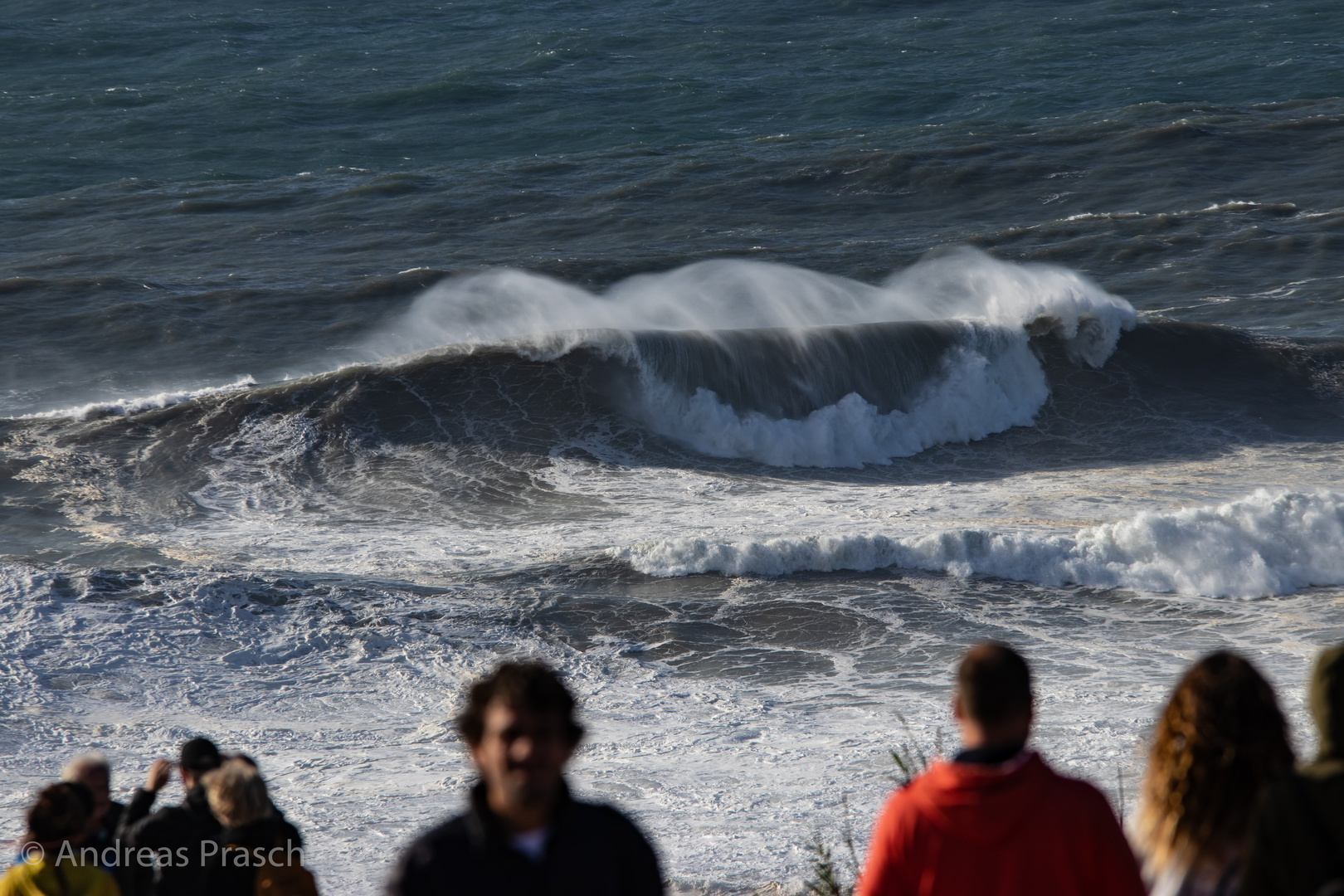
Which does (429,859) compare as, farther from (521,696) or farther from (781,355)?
(781,355)

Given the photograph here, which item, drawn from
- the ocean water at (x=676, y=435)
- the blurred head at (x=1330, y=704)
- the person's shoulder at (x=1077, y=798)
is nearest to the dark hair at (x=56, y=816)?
the person's shoulder at (x=1077, y=798)

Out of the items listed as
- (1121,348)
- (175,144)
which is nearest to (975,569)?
(1121,348)

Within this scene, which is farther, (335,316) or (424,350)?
(335,316)

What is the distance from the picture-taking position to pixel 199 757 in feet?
10.2

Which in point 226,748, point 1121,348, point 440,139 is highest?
point 440,139

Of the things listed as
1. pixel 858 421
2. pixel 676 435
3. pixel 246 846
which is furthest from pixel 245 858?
pixel 858 421

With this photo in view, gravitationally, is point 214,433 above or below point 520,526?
above

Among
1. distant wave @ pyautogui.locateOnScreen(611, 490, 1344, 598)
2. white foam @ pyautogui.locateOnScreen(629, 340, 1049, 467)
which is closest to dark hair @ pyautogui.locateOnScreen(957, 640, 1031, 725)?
distant wave @ pyautogui.locateOnScreen(611, 490, 1344, 598)

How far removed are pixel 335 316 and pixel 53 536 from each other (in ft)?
27.4

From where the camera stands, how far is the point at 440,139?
104 feet

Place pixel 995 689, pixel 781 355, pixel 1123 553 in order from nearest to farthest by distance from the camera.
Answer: pixel 995 689 < pixel 1123 553 < pixel 781 355

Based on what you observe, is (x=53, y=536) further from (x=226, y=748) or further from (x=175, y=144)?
(x=175, y=144)

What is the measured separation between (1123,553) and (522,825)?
9.33m

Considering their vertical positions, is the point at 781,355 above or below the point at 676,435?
above
